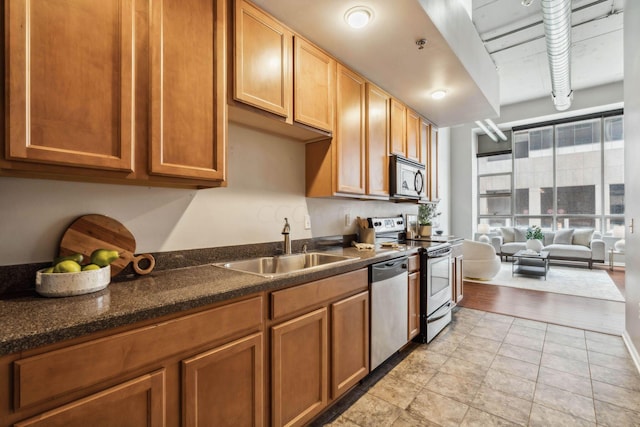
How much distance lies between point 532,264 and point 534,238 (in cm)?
138

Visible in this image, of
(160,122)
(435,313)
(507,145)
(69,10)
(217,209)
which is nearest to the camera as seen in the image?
(69,10)

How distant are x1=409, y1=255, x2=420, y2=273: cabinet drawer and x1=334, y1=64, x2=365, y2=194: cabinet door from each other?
0.72 meters

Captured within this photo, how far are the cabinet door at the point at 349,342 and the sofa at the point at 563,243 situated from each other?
620cm

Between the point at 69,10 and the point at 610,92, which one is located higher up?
the point at 610,92

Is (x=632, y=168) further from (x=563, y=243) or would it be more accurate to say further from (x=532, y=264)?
(x=563, y=243)

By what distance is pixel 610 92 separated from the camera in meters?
6.00

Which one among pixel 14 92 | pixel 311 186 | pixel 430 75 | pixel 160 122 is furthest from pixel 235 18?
pixel 430 75

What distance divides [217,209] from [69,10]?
111 cm

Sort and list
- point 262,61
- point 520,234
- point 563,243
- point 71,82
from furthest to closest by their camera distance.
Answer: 1. point 520,234
2. point 563,243
3. point 262,61
4. point 71,82

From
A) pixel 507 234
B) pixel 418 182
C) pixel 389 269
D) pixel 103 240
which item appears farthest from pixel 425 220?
pixel 507 234

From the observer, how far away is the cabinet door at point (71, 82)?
966 mm

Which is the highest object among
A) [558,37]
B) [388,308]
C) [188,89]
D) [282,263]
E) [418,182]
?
→ [558,37]

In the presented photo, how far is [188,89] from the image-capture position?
1.38 metres

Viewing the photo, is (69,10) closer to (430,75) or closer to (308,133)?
(308,133)
